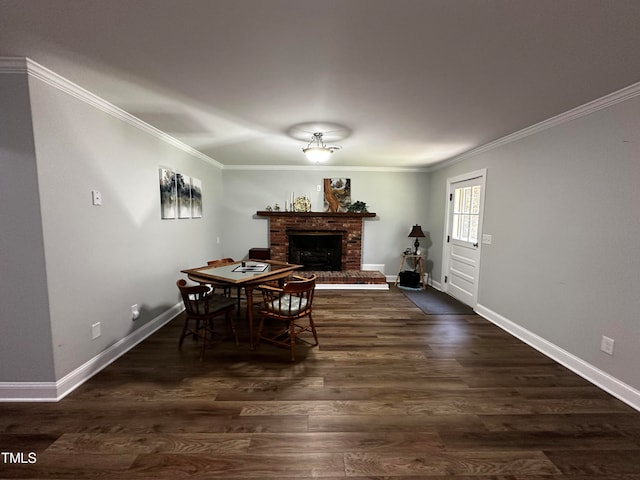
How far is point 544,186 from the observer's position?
276cm

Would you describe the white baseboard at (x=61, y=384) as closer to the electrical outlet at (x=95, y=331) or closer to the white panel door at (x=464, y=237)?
the electrical outlet at (x=95, y=331)

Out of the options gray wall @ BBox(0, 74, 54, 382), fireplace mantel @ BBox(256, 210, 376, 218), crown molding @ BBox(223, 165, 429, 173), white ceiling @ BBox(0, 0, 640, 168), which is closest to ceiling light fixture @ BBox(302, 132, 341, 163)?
white ceiling @ BBox(0, 0, 640, 168)

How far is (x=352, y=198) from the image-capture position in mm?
5539

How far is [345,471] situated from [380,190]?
4815 millimetres

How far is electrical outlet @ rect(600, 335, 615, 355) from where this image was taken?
212 centimetres

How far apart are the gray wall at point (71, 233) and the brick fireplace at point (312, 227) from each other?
2625 mm

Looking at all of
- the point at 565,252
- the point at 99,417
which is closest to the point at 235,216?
the point at 99,417

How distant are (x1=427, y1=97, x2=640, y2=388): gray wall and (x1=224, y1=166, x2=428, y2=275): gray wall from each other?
83.1 inches

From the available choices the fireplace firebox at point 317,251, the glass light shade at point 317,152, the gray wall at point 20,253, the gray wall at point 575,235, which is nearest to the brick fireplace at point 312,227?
the fireplace firebox at point 317,251

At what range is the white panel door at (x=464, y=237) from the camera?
3908mm

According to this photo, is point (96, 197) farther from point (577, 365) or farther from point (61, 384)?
point (577, 365)

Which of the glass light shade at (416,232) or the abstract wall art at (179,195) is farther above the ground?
the abstract wall art at (179,195)

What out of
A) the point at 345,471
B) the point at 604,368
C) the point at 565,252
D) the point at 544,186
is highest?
the point at 544,186

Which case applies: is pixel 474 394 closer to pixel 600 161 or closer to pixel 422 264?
pixel 600 161
